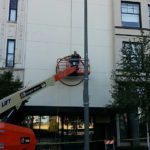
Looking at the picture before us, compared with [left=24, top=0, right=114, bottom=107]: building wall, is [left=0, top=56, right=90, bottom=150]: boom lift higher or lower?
lower

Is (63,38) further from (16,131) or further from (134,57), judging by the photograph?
(16,131)

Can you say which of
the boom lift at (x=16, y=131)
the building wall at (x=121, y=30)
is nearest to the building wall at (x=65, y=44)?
the building wall at (x=121, y=30)

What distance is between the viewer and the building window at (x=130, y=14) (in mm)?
19098

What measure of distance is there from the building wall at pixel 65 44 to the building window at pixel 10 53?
3.48 feet

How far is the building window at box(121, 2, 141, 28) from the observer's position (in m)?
19.1

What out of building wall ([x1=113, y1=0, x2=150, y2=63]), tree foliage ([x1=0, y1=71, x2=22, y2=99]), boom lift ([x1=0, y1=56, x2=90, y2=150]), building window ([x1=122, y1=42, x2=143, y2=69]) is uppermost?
building wall ([x1=113, y1=0, x2=150, y2=63])

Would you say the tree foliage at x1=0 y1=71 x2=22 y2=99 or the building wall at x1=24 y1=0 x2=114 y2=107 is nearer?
the tree foliage at x1=0 y1=71 x2=22 y2=99

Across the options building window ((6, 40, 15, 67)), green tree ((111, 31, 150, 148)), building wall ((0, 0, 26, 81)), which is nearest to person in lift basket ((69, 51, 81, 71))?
building wall ((0, 0, 26, 81))

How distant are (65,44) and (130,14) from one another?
6.19 m

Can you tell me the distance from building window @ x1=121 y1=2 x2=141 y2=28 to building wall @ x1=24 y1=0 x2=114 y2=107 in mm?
1093

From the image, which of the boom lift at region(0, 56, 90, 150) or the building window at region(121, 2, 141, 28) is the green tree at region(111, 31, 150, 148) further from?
the building window at region(121, 2, 141, 28)

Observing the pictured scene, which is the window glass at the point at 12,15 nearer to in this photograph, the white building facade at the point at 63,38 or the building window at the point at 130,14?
the white building facade at the point at 63,38

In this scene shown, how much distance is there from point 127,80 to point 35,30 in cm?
841

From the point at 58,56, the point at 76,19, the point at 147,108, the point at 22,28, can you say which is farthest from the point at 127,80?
the point at 22,28
